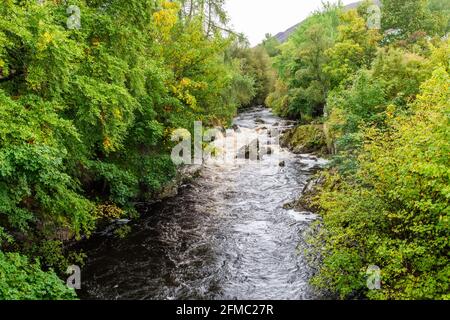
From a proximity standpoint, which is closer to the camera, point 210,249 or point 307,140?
point 210,249

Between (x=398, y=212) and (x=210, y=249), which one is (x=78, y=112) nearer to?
(x=210, y=249)

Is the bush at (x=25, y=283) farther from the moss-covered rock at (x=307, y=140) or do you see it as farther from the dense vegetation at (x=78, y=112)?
the moss-covered rock at (x=307, y=140)

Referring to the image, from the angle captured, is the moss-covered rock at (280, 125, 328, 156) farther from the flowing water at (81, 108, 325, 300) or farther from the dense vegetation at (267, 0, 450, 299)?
the dense vegetation at (267, 0, 450, 299)

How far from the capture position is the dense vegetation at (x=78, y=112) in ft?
29.7

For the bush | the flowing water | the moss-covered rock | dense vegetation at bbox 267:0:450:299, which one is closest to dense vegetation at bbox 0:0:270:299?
the bush

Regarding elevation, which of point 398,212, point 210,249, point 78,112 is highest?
point 78,112

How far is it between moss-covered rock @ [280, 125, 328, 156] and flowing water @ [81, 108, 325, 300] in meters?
7.11

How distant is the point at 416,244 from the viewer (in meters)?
8.34

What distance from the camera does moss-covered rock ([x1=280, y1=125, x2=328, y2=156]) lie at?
29.1 metres

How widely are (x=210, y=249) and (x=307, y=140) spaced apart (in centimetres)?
1797

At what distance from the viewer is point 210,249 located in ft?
46.9

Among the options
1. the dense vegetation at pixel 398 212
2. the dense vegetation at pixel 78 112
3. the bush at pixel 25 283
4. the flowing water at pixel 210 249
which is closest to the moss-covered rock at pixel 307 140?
the flowing water at pixel 210 249

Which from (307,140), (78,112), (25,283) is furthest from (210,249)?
(307,140)

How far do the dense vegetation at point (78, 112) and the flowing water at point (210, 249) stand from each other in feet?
4.19
